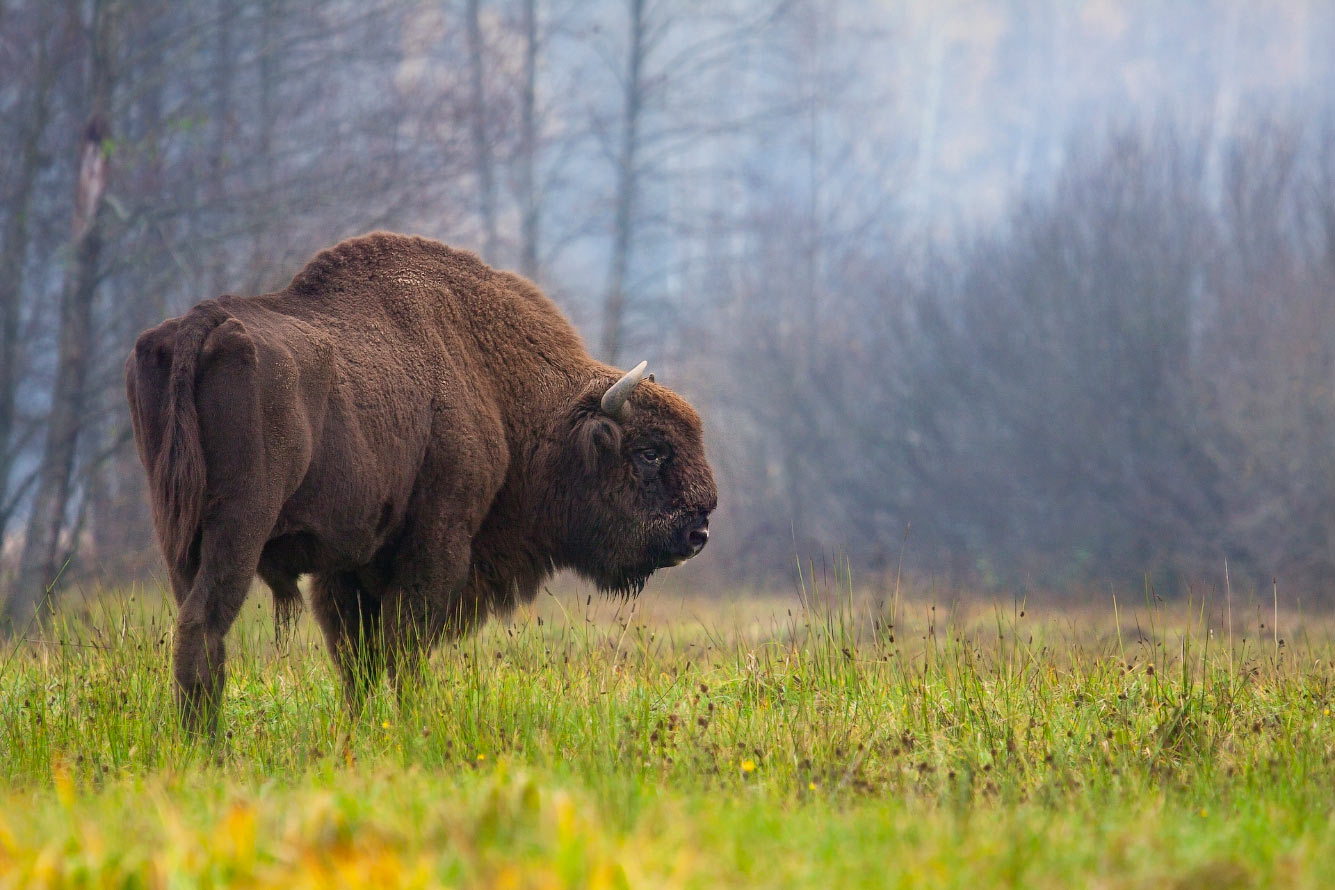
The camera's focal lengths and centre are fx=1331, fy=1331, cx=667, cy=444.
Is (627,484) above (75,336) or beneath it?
beneath

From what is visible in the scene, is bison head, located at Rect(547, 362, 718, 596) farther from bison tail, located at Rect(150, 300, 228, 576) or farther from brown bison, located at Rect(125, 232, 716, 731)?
bison tail, located at Rect(150, 300, 228, 576)

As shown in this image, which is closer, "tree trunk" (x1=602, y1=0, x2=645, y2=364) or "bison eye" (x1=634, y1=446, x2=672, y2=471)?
"bison eye" (x1=634, y1=446, x2=672, y2=471)

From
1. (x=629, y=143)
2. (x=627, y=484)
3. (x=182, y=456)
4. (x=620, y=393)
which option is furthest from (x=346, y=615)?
(x=629, y=143)

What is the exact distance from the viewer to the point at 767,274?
3044 centimetres

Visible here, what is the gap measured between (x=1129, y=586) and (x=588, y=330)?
11.2 meters

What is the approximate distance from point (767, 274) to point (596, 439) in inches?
933

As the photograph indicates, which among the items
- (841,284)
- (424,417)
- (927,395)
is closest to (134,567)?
(424,417)

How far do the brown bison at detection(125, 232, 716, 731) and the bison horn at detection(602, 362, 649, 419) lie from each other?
2 cm

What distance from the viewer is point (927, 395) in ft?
78.4

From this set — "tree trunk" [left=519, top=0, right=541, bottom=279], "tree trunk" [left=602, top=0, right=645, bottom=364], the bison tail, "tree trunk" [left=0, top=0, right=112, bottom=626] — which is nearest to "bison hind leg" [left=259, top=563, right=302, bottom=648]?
the bison tail

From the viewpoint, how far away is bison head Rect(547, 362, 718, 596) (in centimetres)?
720

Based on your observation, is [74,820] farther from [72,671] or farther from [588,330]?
[588,330]

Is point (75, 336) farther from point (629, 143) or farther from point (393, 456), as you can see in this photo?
point (629, 143)

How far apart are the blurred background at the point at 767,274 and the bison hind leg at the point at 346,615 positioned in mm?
5150
